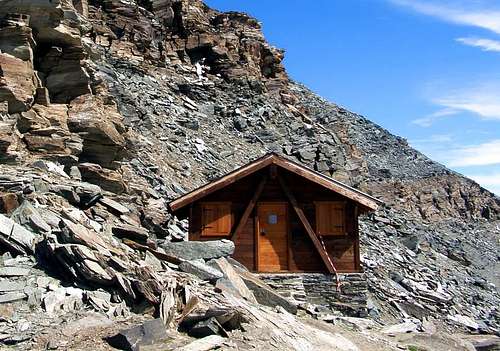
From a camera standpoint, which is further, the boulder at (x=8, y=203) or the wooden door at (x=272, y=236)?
the wooden door at (x=272, y=236)

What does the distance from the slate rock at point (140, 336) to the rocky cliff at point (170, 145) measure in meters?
0.91

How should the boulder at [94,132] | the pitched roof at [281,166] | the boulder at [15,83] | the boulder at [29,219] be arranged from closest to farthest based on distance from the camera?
1. the boulder at [29,219]
2. the boulder at [15,83]
3. the pitched roof at [281,166]
4. the boulder at [94,132]

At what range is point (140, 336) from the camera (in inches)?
320

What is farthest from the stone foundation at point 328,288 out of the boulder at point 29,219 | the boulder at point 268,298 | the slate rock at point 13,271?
the slate rock at point 13,271

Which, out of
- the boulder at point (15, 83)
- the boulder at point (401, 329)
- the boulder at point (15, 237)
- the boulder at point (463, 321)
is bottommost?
the boulder at point (463, 321)

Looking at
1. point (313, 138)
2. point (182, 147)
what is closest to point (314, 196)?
point (182, 147)

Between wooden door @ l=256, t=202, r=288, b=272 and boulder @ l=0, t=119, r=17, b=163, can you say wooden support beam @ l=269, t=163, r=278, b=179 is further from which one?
boulder @ l=0, t=119, r=17, b=163

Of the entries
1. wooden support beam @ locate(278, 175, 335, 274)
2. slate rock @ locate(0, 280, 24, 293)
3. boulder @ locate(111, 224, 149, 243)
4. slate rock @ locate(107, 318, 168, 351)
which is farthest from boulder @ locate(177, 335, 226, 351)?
wooden support beam @ locate(278, 175, 335, 274)

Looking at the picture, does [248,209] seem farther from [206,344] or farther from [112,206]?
[206,344]

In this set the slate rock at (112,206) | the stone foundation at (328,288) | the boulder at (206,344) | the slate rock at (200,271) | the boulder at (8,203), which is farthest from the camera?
the stone foundation at (328,288)

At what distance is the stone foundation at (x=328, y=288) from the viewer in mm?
16547

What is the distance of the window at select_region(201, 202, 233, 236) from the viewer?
17188 millimetres

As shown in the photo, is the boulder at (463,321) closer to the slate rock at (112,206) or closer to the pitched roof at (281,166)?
the pitched roof at (281,166)

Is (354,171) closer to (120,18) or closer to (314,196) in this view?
(120,18)
